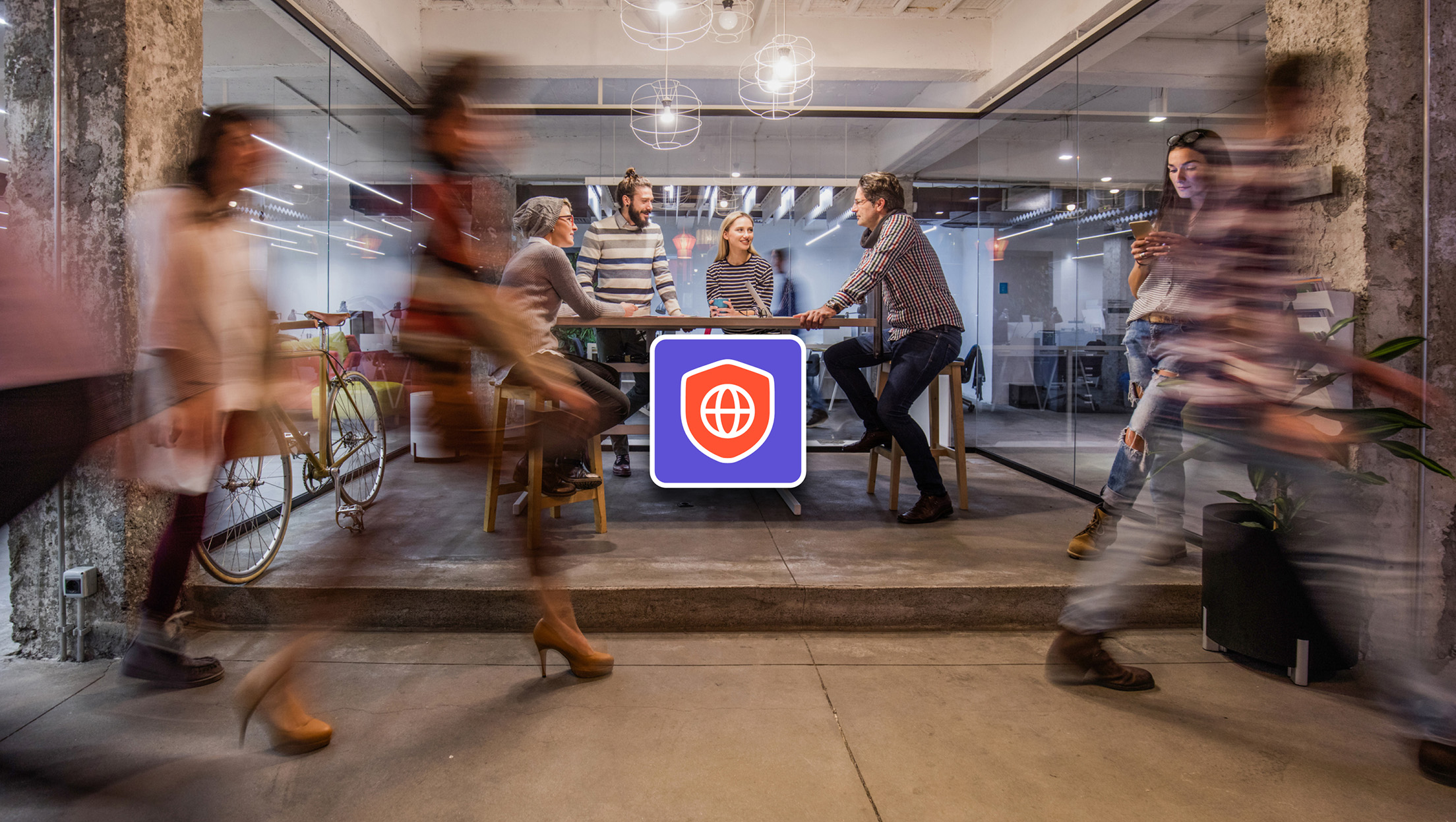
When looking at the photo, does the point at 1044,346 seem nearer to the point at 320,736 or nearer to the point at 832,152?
the point at 832,152

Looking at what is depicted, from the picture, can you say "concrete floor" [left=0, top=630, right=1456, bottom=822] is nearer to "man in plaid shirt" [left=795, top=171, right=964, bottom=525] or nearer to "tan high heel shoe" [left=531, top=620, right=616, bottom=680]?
"tan high heel shoe" [left=531, top=620, right=616, bottom=680]

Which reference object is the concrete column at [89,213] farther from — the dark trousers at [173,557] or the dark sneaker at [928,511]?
the dark sneaker at [928,511]

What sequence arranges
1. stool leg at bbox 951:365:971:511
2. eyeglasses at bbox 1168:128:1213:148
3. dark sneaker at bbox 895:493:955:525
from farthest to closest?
stool leg at bbox 951:365:971:511 < dark sneaker at bbox 895:493:955:525 < eyeglasses at bbox 1168:128:1213:148

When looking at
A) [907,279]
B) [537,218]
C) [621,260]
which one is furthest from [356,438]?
[907,279]

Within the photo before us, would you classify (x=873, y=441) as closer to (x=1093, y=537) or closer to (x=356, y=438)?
(x=1093, y=537)

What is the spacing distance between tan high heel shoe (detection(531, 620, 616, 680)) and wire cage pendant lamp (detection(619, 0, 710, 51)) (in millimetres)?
3913

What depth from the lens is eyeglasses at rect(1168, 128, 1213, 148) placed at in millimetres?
3082

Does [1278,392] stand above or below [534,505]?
above

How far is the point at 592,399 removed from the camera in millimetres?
3090

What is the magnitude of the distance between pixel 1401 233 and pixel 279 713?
3.77m

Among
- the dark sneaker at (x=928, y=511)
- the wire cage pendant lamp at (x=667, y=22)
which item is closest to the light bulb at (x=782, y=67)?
the wire cage pendant lamp at (x=667, y=22)

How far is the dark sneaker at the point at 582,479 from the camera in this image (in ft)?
11.6

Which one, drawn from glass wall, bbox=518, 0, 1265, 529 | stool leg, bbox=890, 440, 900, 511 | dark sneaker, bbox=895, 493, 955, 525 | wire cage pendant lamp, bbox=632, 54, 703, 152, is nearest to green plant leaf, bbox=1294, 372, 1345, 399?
glass wall, bbox=518, 0, 1265, 529

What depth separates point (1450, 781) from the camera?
1830 mm
